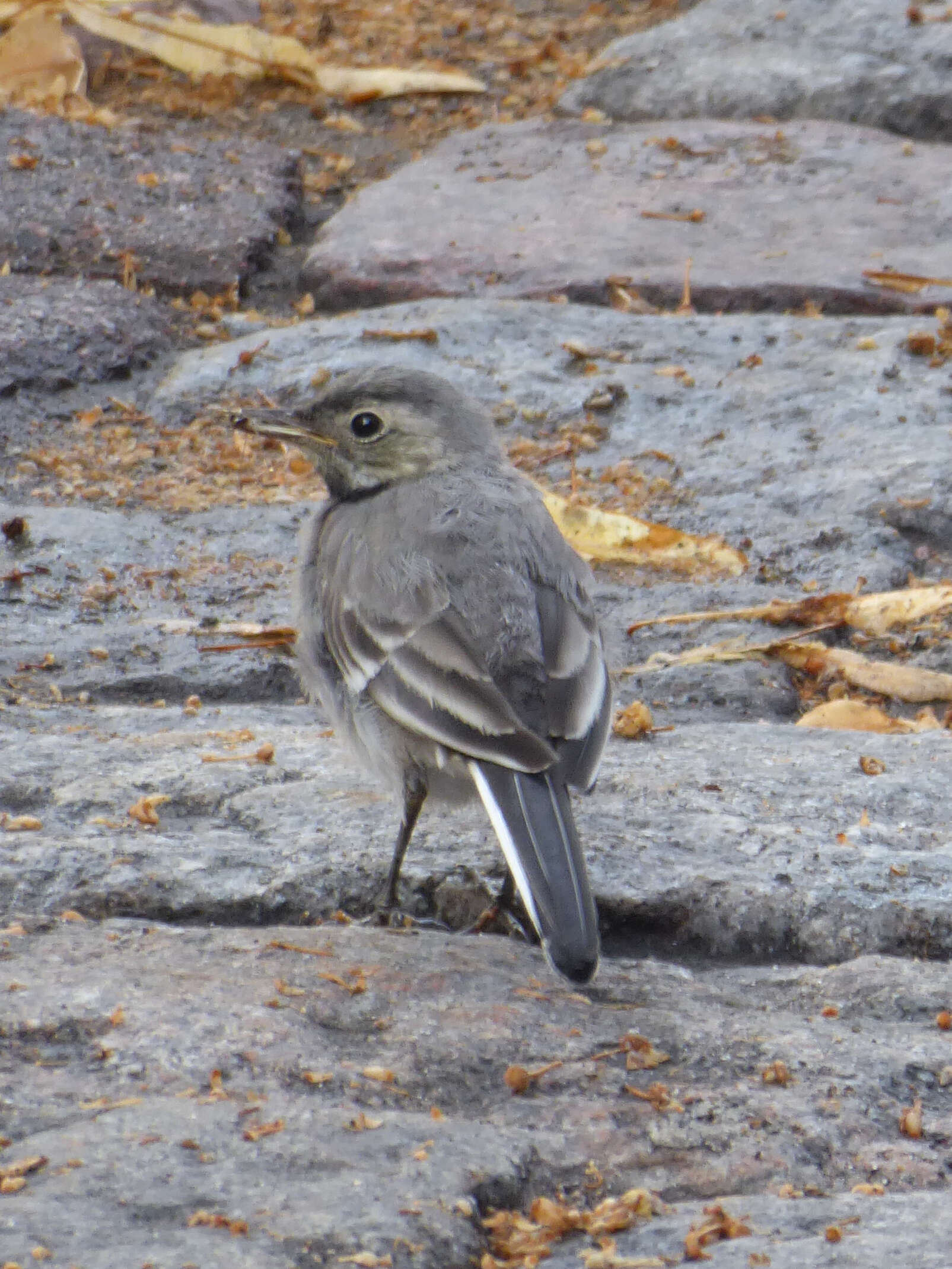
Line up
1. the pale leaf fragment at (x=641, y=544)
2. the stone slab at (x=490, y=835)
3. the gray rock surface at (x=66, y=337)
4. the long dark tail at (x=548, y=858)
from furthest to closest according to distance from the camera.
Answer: the gray rock surface at (x=66, y=337)
the pale leaf fragment at (x=641, y=544)
the stone slab at (x=490, y=835)
the long dark tail at (x=548, y=858)

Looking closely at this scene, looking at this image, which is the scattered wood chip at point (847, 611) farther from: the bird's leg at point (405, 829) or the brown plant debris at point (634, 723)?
the bird's leg at point (405, 829)

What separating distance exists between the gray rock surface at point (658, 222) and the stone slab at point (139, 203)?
255 mm

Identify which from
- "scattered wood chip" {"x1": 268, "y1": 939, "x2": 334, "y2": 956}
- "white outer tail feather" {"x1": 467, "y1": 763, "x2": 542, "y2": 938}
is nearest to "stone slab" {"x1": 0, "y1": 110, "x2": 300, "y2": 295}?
"white outer tail feather" {"x1": 467, "y1": 763, "x2": 542, "y2": 938}

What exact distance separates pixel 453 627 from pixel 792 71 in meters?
4.46

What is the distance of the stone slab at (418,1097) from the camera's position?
1.88 m

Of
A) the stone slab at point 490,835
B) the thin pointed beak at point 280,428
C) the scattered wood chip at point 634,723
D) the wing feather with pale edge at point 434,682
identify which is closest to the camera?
the wing feather with pale edge at point 434,682

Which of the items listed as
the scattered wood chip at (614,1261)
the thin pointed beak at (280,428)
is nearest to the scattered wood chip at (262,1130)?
the scattered wood chip at (614,1261)

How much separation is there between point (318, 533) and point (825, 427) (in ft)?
5.68

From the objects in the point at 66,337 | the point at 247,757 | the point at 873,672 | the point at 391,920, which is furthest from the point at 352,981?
the point at 66,337

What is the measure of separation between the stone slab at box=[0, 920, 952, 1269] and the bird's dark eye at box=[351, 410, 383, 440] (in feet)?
4.60

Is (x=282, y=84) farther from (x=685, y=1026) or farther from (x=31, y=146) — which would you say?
(x=685, y=1026)

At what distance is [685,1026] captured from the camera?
2.51 metres

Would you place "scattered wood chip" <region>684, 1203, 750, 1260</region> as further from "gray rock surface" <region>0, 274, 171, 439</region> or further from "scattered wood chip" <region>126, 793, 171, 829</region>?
"gray rock surface" <region>0, 274, 171, 439</region>

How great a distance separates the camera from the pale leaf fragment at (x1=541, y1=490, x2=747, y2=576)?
4.41 metres
